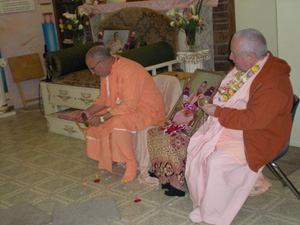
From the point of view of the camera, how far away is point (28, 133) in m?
5.15

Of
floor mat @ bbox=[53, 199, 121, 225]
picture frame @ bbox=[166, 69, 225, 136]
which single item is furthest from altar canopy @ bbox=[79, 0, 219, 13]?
floor mat @ bbox=[53, 199, 121, 225]

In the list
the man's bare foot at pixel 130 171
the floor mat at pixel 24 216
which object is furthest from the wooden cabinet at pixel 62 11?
the floor mat at pixel 24 216

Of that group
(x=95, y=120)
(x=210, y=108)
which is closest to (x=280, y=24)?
(x=210, y=108)

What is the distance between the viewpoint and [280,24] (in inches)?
140

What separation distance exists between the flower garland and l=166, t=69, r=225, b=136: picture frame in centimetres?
32

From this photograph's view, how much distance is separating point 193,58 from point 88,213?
196 cm

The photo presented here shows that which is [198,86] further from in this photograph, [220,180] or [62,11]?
[62,11]

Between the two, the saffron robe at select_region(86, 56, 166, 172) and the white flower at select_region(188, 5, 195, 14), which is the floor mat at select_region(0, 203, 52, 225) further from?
the white flower at select_region(188, 5, 195, 14)

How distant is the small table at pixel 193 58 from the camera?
4242 mm

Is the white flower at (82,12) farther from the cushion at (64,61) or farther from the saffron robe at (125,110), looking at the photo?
the saffron robe at (125,110)

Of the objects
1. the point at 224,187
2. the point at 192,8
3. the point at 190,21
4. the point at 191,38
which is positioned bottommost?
the point at 224,187

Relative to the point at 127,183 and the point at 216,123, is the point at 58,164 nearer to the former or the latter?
the point at 127,183

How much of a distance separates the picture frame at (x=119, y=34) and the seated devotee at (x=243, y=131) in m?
2.60

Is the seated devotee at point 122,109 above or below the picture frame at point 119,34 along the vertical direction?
below
